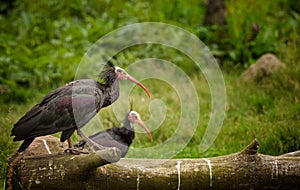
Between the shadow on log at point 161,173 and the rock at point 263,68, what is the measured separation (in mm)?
4239

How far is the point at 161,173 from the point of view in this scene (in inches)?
185

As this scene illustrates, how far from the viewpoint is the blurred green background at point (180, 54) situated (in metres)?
7.14

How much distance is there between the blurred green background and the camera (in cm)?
714

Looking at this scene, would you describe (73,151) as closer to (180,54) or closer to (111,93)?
(111,93)

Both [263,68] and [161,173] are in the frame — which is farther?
[263,68]

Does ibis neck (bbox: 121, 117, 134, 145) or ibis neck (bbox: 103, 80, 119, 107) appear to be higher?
ibis neck (bbox: 103, 80, 119, 107)

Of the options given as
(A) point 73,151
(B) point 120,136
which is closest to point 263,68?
(B) point 120,136

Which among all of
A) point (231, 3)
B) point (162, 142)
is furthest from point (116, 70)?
point (231, 3)

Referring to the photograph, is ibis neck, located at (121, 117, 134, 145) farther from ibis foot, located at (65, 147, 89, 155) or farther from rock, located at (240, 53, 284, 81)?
rock, located at (240, 53, 284, 81)

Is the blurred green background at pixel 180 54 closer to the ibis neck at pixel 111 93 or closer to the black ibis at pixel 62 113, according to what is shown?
the black ibis at pixel 62 113

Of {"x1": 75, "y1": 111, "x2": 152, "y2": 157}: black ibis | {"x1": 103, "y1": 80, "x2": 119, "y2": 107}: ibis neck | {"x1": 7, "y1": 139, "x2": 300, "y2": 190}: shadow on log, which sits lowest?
{"x1": 7, "y1": 139, "x2": 300, "y2": 190}: shadow on log

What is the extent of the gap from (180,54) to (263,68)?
1984mm

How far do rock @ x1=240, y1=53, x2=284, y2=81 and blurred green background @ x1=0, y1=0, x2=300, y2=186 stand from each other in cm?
14

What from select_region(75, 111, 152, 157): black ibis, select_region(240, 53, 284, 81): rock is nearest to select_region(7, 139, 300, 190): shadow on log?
select_region(75, 111, 152, 157): black ibis
